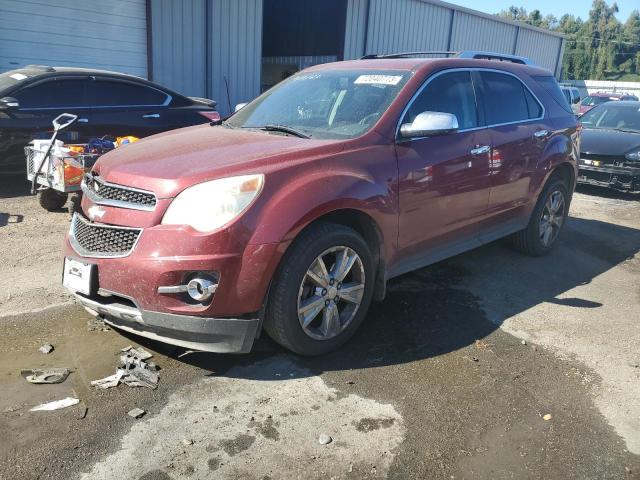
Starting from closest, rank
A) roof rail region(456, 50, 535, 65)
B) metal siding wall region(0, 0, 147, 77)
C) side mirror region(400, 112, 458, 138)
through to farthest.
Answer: side mirror region(400, 112, 458, 138) → roof rail region(456, 50, 535, 65) → metal siding wall region(0, 0, 147, 77)

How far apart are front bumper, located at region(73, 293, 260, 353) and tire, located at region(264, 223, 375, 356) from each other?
0.67ft

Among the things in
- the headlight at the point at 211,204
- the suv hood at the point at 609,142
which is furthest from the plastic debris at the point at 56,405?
the suv hood at the point at 609,142

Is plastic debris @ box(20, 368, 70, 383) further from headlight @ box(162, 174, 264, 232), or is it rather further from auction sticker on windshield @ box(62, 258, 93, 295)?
headlight @ box(162, 174, 264, 232)

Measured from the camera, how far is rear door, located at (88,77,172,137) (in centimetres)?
770

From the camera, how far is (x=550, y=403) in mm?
3203

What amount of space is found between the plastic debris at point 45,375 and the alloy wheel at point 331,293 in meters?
1.40

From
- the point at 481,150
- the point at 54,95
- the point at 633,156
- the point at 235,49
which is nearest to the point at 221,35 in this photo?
the point at 235,49

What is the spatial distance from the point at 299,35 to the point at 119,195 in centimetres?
1617

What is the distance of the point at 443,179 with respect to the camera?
4.15m

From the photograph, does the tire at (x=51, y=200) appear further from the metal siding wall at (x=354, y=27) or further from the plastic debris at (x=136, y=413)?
the metal siding wall at (x=354, y=27)

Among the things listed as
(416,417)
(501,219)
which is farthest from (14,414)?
(501,219)

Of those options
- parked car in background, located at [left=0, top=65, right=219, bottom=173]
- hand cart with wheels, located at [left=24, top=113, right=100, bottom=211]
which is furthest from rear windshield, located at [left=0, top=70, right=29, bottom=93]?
hand cart with wheels, located at [left=24, top=113, right=100, bottom=211]

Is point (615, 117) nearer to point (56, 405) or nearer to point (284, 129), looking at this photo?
point (284, 129)

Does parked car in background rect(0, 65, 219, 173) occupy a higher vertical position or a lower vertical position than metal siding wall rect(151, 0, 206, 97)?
lower
